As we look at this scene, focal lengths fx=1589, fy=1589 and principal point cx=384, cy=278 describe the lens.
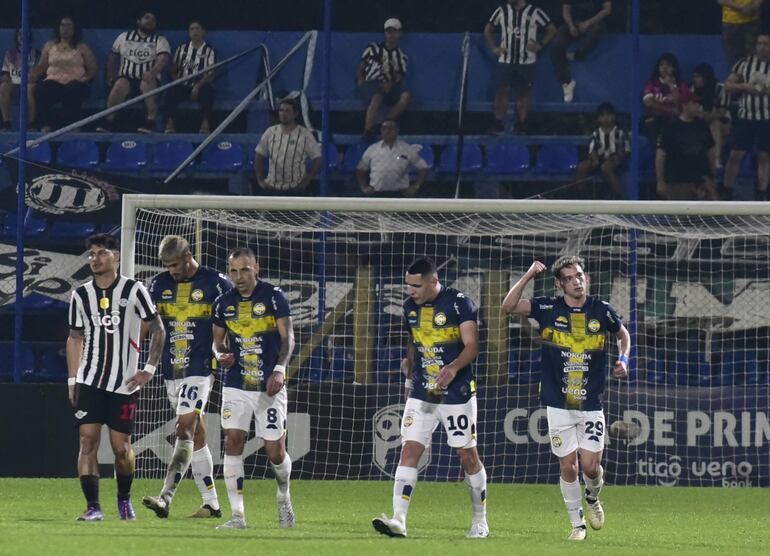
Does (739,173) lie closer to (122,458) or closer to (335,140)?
(335,140)

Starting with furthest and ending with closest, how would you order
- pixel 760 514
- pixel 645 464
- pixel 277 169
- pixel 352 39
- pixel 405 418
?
1. pixel 352 39
2. pixel 277 169
3. pixel 645 464
4. pixel 760 514
5. pixel 405 418

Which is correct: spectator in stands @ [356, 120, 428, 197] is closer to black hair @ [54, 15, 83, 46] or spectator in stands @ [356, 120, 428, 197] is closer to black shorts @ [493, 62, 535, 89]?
black shorts @ [493, 62, 535, 89]

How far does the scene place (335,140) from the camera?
18219 mm

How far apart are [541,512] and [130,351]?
367cm

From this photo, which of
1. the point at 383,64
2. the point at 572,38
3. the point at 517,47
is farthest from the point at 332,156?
the point at 572,38

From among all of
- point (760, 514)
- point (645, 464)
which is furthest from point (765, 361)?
point (760, 514)

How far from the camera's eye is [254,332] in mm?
10055

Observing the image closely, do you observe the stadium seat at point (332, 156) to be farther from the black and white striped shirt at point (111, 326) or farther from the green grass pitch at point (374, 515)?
the black and white striped shirt at point (111, 326)

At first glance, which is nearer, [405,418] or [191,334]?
[405,418]

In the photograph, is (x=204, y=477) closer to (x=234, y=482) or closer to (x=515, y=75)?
(x=234, y=482)

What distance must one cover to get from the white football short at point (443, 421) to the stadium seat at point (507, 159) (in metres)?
8.45

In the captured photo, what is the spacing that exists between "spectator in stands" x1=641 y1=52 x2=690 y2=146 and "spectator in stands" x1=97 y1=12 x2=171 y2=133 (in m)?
5.55

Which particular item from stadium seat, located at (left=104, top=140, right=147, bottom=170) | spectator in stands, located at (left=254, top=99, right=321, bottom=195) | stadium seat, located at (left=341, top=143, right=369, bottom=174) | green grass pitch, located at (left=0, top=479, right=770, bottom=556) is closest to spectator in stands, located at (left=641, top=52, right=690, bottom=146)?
stadium seat, located at (left=341, top=143, right=369, bottom=174)

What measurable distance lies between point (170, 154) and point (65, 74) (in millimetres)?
1528
